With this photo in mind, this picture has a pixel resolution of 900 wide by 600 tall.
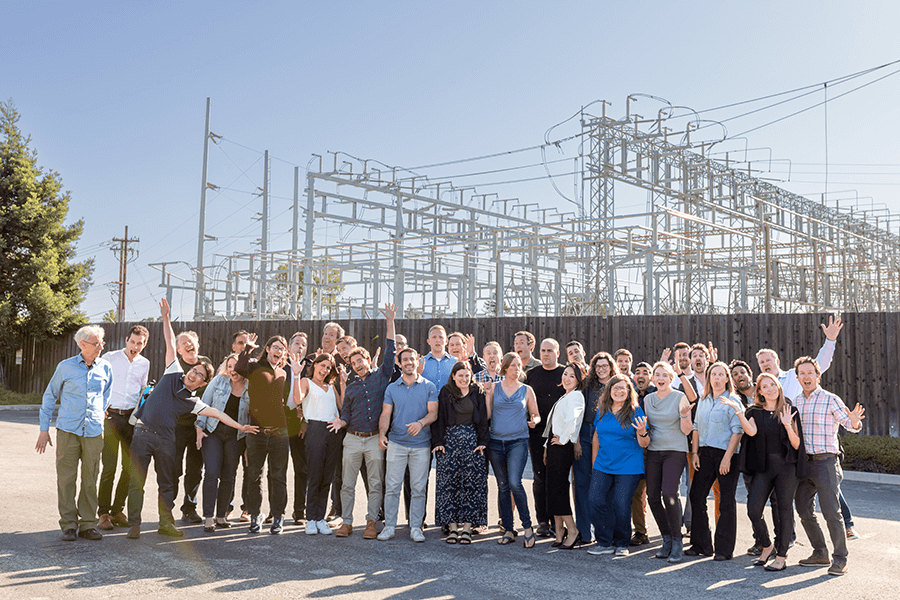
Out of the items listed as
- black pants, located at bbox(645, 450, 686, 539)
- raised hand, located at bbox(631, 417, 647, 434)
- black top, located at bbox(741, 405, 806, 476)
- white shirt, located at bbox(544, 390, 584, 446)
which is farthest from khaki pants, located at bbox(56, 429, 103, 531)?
black top, located at bbox(741, 405, 806, 476)

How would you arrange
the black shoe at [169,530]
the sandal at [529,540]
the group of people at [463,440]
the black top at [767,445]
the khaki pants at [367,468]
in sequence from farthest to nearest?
the khaki pants at [367,468], the black shoe at [169,530], the sandal at [529,540], the group of people at [463,440], the black top at [767,445]

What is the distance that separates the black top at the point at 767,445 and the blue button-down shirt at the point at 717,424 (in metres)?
0.15

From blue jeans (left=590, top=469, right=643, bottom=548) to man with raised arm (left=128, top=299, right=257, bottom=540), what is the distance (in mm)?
3305

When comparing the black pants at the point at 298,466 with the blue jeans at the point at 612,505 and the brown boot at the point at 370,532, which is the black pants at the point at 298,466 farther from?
the blue jeans at the point at 612,505

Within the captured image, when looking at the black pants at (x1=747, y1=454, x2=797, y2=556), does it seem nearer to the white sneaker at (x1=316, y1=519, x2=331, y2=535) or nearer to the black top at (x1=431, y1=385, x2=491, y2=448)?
the black top at (x1=431, y1=385, x2=491, y2=448)

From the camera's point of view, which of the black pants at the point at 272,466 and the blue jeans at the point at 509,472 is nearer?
the blue jeans at the point at 509,472

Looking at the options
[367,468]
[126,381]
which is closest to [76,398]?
[126,381]

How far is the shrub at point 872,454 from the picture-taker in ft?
37.2

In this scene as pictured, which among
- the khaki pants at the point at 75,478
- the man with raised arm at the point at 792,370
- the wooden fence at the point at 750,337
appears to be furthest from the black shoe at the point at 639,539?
the wooden fence at the point at 750,337

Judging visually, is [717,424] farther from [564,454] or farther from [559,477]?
[559,477]

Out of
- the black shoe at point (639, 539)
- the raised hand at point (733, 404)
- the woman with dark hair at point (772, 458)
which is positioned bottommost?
the black shoe at point (639, 539)

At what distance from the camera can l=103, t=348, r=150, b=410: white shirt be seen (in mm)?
7773

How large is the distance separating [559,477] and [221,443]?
3.32 metres

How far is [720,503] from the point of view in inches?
271
